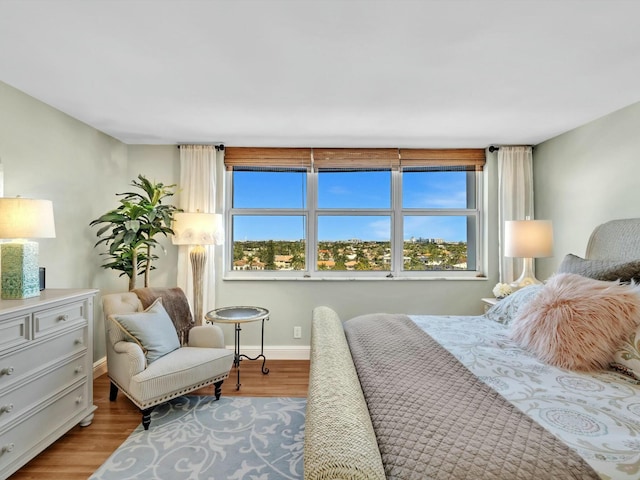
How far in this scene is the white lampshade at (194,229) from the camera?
10.1 ft

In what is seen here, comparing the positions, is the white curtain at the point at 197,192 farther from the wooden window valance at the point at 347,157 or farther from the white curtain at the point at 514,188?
the white curtain at the point at 514,188

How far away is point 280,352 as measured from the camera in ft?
12.0

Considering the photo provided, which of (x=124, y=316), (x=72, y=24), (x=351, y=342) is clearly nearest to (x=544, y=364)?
(x=351, y=342)

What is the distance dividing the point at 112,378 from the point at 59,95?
2.18 meters

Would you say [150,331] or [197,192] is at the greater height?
[197,192]

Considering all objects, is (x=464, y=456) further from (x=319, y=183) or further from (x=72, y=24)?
(x=319, y=183)

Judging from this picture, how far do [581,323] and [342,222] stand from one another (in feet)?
8.54

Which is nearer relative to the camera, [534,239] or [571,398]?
[571,398]

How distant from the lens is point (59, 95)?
251 centimetres

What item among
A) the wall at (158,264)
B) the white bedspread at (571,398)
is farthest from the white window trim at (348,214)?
the white bedspread at (571,398)

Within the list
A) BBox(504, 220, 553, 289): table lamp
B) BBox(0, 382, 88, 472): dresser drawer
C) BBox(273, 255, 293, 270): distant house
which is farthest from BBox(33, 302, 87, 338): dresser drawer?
BBox(504, 220, 553, 289): table lamp

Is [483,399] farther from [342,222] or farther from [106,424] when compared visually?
[342,222]

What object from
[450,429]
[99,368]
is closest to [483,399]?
[450,429]

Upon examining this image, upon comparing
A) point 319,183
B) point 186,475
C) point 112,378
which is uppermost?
point 319,183
